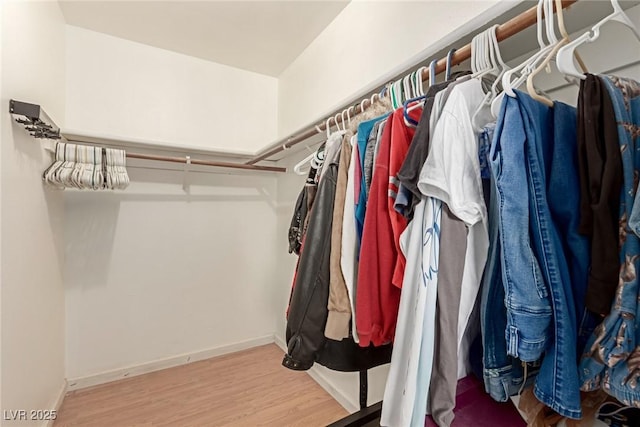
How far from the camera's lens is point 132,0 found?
5.49 feet

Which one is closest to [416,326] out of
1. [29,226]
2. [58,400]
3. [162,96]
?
[29,226]

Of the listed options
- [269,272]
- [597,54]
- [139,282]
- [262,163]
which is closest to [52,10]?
[262,163]

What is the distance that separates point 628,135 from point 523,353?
0.40 meters

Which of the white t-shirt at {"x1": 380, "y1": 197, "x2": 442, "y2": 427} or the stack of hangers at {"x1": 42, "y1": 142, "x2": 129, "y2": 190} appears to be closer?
the white t-shirt at {"x1": 380, "y1": 197, "x2": 442, "y2": 427}

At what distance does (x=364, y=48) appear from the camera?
1.58 metres

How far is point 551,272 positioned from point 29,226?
1882 mm

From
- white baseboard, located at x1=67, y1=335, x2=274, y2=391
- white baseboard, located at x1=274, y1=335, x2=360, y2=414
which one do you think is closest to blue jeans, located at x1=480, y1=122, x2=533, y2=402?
white baseboard, located at x1=274, y1=335, x2=360, y2=414

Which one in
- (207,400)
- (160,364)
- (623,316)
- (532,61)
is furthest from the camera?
(160,364)

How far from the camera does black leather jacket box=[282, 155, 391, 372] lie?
835 mm

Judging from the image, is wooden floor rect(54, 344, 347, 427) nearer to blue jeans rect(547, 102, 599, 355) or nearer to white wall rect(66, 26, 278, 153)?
blue jeans rect(547, 102, 599, 355)

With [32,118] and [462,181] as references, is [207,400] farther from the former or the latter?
[462,181]

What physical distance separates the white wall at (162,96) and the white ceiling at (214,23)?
0.11 metres

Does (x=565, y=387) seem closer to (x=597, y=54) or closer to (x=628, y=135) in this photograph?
(x=628, y=135)

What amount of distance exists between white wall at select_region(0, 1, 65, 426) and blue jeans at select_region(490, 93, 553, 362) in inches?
62.4
